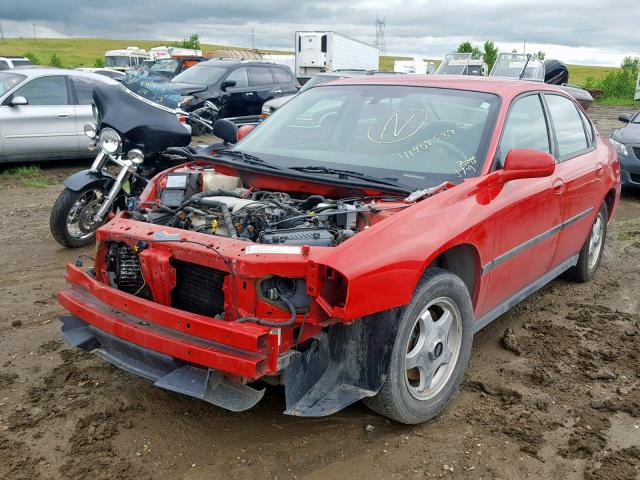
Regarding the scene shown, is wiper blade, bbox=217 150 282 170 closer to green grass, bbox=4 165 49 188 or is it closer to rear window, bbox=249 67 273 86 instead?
green grass, bbox=4 165 49 188

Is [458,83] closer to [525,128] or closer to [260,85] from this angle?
[525,128]

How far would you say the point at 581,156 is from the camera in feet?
15.7

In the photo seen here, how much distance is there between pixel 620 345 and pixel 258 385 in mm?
2560

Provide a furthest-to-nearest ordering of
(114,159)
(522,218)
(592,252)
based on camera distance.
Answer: (114,159) → (592,252) → (522,218)

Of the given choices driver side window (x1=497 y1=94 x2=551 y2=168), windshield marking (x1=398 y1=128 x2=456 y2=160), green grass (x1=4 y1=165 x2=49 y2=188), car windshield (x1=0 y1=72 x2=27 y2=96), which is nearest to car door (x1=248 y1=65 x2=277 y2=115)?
car windshield (x1=0 y1=72 x2=27 y2=96)

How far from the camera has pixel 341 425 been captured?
3.26 meters

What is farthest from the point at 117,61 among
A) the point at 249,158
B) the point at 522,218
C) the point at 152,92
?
the point at 522,218

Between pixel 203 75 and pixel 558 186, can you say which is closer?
pixel 558 186

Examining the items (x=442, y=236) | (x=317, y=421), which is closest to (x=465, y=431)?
(x=317, y=421)

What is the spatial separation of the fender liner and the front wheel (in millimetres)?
3899

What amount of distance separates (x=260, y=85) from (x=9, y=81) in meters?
7.10

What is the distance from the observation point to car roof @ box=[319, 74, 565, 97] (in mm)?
4125

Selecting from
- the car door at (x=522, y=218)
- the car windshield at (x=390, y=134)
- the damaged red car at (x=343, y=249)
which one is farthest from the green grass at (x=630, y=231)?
the car windshield at (x=390, y=134)

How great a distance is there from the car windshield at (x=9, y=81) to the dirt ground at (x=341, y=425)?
626 cm
